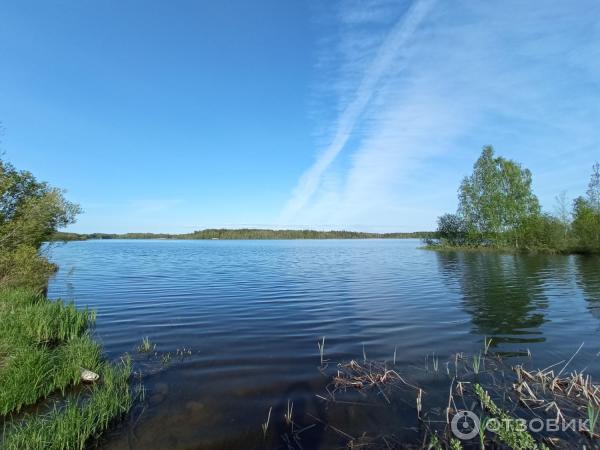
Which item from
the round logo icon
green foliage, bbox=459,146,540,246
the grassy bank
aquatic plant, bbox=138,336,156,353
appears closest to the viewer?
the grassy bank

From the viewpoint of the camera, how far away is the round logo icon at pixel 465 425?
5484mm

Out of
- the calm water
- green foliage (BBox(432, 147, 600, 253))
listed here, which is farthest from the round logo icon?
green foliage (BBox(432, 147, 600, 253))

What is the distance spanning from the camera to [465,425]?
5734 millimetres

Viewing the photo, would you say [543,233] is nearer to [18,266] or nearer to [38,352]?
[38,352]

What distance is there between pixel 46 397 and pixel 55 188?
73.7 ft

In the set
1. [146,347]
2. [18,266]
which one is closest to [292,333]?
[146,347]

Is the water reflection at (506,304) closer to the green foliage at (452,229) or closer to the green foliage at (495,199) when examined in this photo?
the green foliage at (495,199)

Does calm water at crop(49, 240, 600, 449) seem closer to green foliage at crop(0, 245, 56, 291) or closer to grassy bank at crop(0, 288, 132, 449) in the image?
grassy bank at crop(0, 288, 132, 449)

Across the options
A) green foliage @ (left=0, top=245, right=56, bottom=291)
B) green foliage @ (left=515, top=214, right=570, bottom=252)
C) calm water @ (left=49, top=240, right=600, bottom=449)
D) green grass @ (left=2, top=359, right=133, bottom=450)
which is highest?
green foliage @ (left=515, top=214, right=570, bottom=252)

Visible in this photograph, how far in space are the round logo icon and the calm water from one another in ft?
2.52

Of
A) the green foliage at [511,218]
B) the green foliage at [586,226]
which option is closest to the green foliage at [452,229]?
the green foliage at [511,218]

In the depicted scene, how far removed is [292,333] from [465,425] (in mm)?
6942

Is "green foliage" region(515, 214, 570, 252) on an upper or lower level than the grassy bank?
upper

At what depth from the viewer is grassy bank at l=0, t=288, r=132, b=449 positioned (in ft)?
16.6
